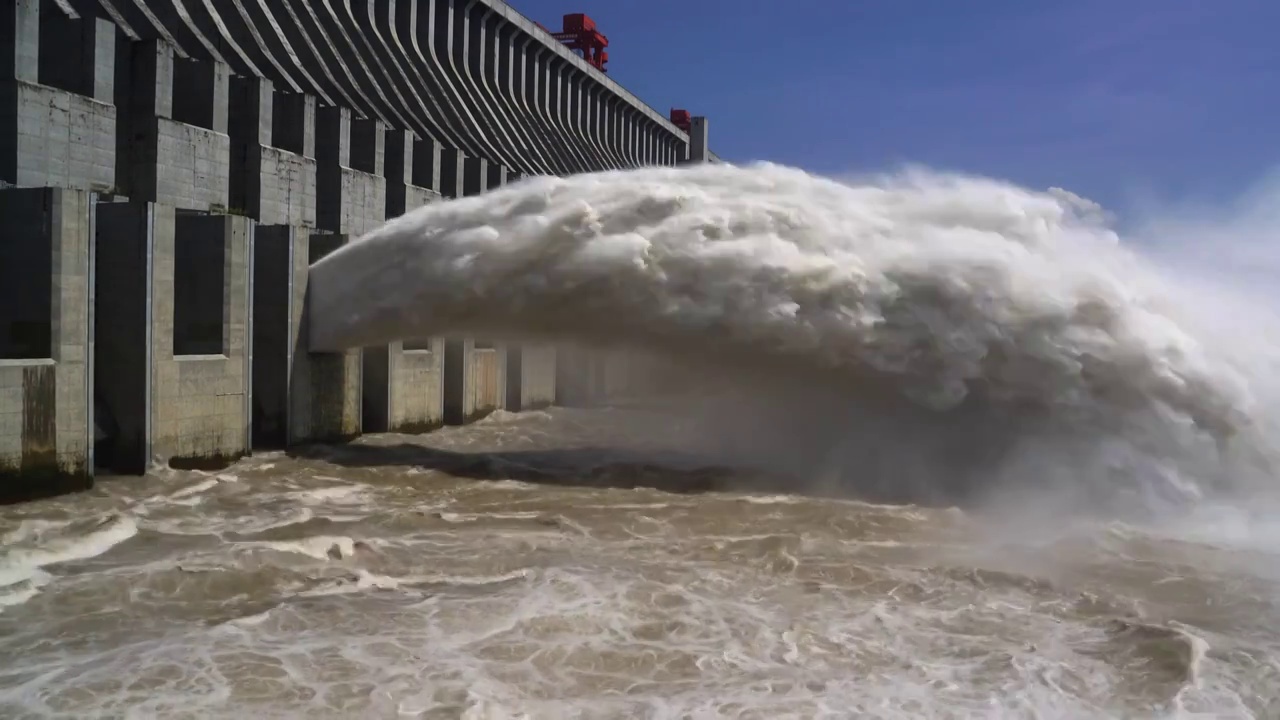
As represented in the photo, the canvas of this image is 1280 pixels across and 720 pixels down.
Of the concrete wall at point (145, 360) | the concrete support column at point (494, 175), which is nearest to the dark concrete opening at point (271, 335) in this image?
Result: the concrete wall at point (145, 360)

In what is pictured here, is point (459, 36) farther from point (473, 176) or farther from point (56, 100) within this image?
point (56, 100)

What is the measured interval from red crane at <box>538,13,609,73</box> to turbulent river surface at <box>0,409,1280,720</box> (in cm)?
5011

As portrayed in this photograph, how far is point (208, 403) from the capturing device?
16.3m

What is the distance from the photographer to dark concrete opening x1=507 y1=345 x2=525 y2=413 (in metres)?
28.0

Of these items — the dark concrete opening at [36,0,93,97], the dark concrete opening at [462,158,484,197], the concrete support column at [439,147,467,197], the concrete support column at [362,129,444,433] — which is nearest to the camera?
the dark concrete opening at [36,0,93,97]

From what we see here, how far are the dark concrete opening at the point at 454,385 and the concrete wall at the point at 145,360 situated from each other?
26.0 ft

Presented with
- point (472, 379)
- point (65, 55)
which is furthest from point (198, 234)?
point (472, 379)

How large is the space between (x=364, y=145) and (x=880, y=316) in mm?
17533

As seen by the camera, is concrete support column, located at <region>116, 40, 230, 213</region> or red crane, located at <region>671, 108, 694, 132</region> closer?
concrete support column, located at <region>116, 40, 230, 213</region>

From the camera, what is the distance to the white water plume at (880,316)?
48.3ft

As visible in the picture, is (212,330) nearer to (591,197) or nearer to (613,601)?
(591,197)

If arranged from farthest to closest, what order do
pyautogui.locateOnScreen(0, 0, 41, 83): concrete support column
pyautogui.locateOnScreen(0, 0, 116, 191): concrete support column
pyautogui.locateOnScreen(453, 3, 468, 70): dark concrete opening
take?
pyautogui.locateOnScreen(453, 3, 468, 70): dark concrete opening
pyautogui.locateOnScreen(0, 0, 41, 83): concrete support column
pyautogui.locateOnScreen(0, 0, 116, 191): concrete support column

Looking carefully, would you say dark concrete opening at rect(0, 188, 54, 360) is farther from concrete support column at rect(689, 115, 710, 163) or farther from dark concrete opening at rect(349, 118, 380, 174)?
concrete support column at rect(689, 115, 710, 163)

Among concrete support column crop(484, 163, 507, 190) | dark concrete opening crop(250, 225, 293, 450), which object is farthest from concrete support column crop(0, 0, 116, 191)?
concrete support column crop(484, 163, 507, 190)
